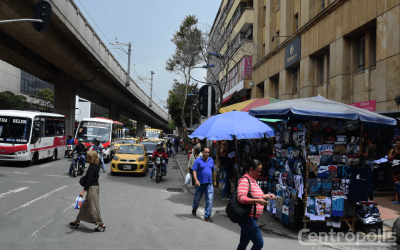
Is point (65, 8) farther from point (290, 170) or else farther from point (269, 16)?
point (290, 170)

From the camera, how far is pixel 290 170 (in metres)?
7.65

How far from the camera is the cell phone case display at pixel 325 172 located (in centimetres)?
716

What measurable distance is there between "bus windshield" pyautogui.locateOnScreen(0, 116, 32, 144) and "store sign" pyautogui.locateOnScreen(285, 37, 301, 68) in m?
15.4

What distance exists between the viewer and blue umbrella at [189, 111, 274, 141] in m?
9.14

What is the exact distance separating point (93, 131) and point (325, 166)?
20.2 meters

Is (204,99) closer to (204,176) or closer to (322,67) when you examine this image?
(204,176)

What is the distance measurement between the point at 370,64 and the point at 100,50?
20.9 metres

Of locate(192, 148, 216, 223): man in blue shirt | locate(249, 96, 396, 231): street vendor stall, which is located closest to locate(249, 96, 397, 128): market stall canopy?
locate(249, 96, 396, 231): street vendor stall

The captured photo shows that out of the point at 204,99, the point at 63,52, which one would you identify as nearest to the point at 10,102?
the point at 63,52

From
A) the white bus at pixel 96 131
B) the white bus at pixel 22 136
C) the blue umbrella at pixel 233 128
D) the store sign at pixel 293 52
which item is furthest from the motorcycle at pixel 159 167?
the store sign at pixel 293 52

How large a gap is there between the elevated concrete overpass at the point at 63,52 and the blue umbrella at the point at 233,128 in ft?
37.2

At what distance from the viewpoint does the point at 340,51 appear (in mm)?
14477

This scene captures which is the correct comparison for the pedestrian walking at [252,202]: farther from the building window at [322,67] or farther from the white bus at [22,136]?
the white bus at [22,136]

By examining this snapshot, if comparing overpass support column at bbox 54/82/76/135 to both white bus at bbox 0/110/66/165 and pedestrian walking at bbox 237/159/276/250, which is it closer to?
white bus at bbox 0/110/66/165
